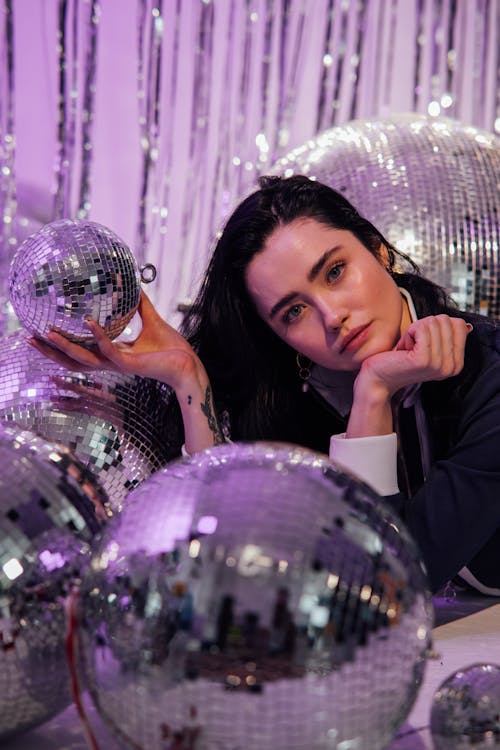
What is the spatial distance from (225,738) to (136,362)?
2.86 ft

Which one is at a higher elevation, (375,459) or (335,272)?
(335,272)

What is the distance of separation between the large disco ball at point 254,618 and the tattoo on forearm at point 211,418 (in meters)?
0.83

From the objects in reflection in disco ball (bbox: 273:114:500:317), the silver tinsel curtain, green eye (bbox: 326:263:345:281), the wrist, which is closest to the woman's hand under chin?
the wrist

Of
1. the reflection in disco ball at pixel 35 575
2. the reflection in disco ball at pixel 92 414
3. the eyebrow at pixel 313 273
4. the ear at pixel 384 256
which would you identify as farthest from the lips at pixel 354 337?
the reflection in disco ball at pixel 35 575

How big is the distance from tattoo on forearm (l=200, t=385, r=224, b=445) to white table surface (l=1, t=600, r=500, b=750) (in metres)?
0.51

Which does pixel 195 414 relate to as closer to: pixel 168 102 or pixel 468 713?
pixel 468 713

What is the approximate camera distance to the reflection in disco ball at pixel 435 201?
5.79 ft

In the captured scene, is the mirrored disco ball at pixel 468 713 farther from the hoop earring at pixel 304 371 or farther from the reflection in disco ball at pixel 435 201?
the reflection in disco ball at pixel 435 201

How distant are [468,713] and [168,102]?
3064mm

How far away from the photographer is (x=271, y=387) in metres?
1.78

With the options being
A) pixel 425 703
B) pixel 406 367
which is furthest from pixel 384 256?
pixel 425 703

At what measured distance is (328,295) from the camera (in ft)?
4.87

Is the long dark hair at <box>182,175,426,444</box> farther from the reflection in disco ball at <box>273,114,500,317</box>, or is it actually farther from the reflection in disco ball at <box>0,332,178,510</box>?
the reflection in disco ball at <box>0,332,178,510</box>

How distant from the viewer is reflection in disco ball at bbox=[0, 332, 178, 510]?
1.37 meters
